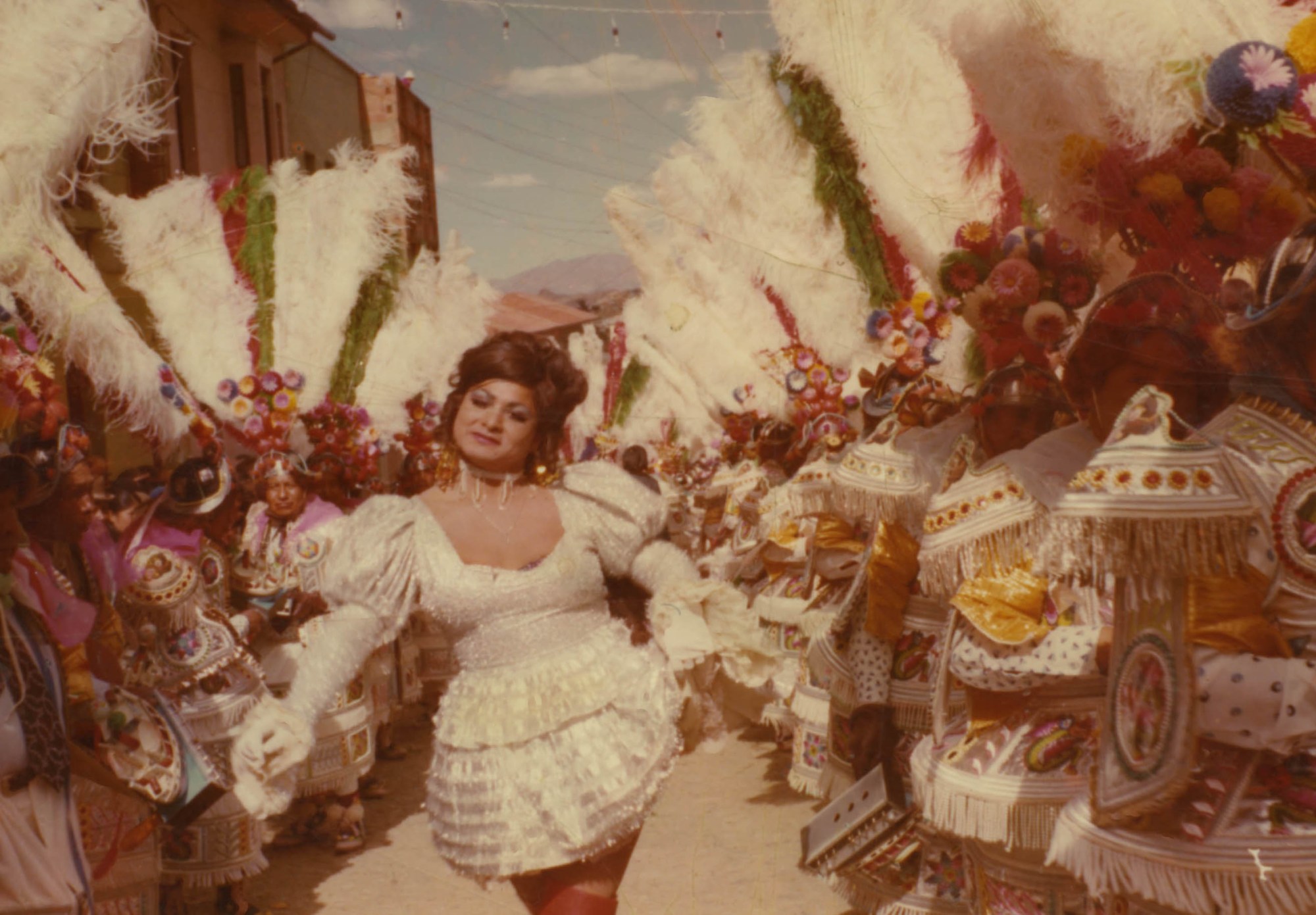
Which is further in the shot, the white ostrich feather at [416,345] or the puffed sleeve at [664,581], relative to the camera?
the white ostrich feather at [416,345]

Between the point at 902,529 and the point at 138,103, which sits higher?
the point at 138,103

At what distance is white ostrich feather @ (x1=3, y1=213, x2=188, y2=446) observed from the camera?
4074 mm

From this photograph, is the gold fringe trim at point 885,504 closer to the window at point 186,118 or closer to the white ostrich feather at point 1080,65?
the white ostrich feather at point 1080,65

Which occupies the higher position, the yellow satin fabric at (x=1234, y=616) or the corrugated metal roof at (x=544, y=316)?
the corrugated metal roof at (x=544, y=316)

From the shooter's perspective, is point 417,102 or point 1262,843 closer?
point 1262,843

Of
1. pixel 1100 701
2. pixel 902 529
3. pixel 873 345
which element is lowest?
pixel 1100 701

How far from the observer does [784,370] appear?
308 inches

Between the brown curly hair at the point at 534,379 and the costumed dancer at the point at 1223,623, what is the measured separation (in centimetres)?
190

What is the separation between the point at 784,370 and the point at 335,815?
11.6 feet

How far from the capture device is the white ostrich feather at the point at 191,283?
21.1 feet

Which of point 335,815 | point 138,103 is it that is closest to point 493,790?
point 138,103

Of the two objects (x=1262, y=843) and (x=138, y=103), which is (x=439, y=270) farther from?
(x=1262, y=843)

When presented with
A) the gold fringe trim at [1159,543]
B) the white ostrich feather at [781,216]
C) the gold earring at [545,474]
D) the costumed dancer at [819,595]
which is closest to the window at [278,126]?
the white ostrich feather at [781,216]

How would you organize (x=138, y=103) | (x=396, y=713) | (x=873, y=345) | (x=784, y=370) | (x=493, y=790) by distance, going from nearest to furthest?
Answer: (x=493, y=790)
(x=138, y=103)
(x=873, y=345)
(x=784, y=370)
(x=396, y=713)
